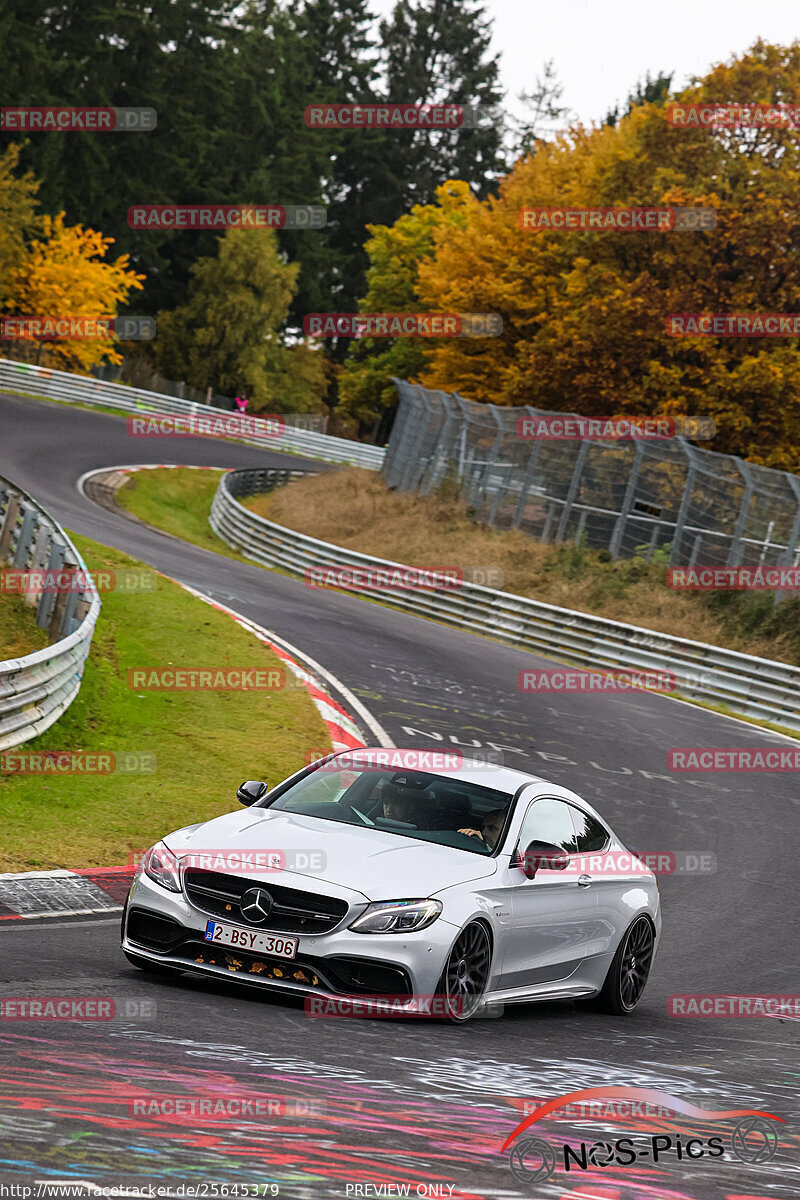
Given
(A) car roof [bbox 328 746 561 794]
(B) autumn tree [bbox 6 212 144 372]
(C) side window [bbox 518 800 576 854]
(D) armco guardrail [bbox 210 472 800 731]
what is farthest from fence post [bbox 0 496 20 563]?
(B) autumn tree [bbox 6 212 144 372]

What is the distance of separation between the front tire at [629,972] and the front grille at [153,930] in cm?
311

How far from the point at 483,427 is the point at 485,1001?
2996 cm

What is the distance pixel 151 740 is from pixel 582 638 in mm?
13786

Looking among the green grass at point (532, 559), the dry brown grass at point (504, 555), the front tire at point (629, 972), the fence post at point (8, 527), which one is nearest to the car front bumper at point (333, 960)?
the front tire at point (629, 972)

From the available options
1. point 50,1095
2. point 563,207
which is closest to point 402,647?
point 50,1095

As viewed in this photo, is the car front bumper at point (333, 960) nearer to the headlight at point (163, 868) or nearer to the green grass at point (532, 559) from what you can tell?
the headlight at point (163, 868)

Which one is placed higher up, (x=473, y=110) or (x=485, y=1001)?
(x=473, y=110)

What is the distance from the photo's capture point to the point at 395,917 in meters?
7.36

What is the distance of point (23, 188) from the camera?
62750 mm

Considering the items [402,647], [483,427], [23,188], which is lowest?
[402,647]

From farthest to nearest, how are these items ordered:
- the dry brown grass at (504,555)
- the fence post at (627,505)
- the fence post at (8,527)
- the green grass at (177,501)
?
the green grass at (177,501) → the fence post at (627,505) → the dry brown grass at (504,555) → the fence post at (8,527)

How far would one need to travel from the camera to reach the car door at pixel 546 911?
8266 millimetres

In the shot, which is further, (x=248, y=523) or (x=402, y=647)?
(x=248, y=523)

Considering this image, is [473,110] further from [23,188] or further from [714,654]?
[714,654]
